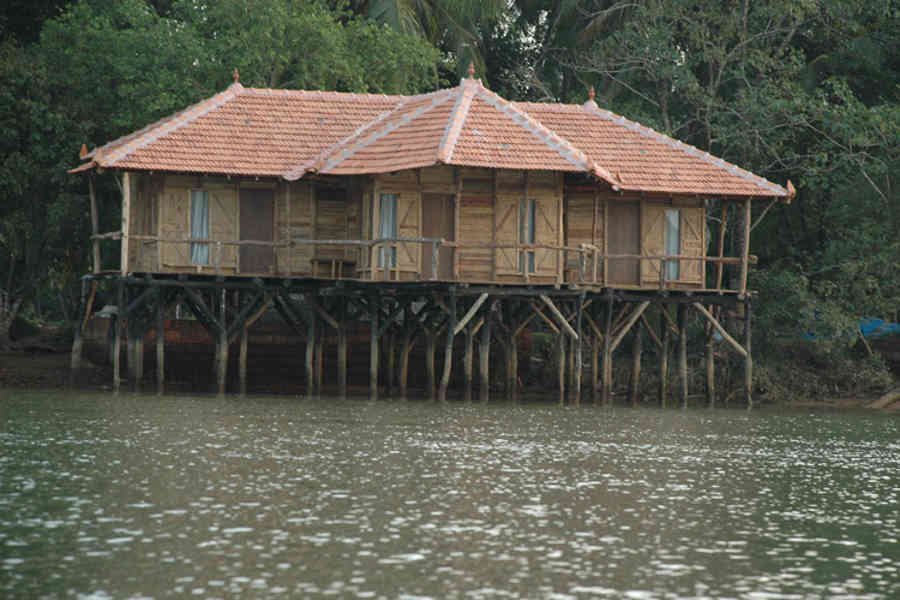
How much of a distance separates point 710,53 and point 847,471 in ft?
70.9

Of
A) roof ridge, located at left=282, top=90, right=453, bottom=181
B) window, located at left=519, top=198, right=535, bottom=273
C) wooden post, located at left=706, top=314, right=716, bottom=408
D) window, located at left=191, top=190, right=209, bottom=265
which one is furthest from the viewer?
wooden post, located at left=706, top=314, right=716, bottom=408

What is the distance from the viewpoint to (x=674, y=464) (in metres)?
18.1

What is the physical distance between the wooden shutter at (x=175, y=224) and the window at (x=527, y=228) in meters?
6.97

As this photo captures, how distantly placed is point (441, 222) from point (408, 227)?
683mm

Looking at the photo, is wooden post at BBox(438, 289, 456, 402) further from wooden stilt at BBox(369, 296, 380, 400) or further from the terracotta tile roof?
the terracotta tile roof

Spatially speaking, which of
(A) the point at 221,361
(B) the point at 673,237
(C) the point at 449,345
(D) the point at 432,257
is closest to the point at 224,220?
(A) the point at 221,361

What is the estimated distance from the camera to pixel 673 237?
105 feet

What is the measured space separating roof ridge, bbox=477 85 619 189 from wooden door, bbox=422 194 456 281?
231cm

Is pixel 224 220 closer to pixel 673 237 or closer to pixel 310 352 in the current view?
pixel 310 352

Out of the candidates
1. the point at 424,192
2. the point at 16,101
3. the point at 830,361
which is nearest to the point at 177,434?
the point at 424,192

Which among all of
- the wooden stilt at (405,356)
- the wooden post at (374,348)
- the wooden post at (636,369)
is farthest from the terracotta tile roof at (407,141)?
the wooden stilt at (405,356)

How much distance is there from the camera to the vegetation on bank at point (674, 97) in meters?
35.4

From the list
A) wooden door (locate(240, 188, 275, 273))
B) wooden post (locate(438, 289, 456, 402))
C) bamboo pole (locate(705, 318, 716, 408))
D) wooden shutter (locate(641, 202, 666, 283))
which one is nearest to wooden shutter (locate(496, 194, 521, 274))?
wooden post (locate(438, 289, 456, 402))

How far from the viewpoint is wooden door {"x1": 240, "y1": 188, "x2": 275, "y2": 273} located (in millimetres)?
31141
